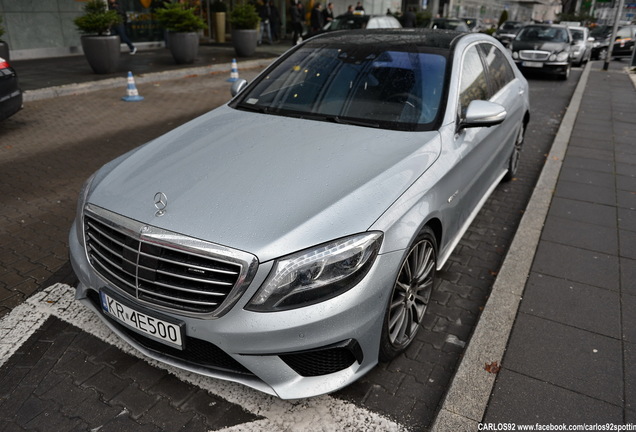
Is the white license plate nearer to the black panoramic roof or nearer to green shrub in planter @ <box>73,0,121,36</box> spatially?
the black panoramic roof

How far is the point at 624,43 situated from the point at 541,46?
13196mm

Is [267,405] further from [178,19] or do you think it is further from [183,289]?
[178,19]

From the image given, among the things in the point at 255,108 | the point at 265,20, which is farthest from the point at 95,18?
the point at 265,20

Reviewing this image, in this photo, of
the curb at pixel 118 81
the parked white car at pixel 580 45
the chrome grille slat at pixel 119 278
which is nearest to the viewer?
the chrome grille slat at pixel 119 278

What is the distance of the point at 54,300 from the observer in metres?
3.42

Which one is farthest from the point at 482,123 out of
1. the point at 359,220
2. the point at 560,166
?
the point at 560,166

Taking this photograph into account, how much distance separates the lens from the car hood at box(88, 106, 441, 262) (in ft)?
7.44

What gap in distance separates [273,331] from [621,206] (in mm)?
4647

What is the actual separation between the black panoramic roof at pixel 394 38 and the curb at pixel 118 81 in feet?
26.7

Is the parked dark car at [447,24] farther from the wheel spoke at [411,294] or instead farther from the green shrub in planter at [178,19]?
the wheel spoke at [411,294]

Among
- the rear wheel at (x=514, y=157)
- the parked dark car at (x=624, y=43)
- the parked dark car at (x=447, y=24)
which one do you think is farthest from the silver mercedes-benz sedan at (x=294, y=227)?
the parked dark car at (x=624, y=43)

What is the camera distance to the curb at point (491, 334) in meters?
2.45

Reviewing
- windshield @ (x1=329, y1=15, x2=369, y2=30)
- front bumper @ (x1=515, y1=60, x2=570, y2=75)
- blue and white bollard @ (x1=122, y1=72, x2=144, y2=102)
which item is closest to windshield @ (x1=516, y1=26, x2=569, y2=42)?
front bumper @ (x1=515, y1=60, x2=570, y2=75)

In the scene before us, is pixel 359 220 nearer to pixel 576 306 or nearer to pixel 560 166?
pixel 576 306
